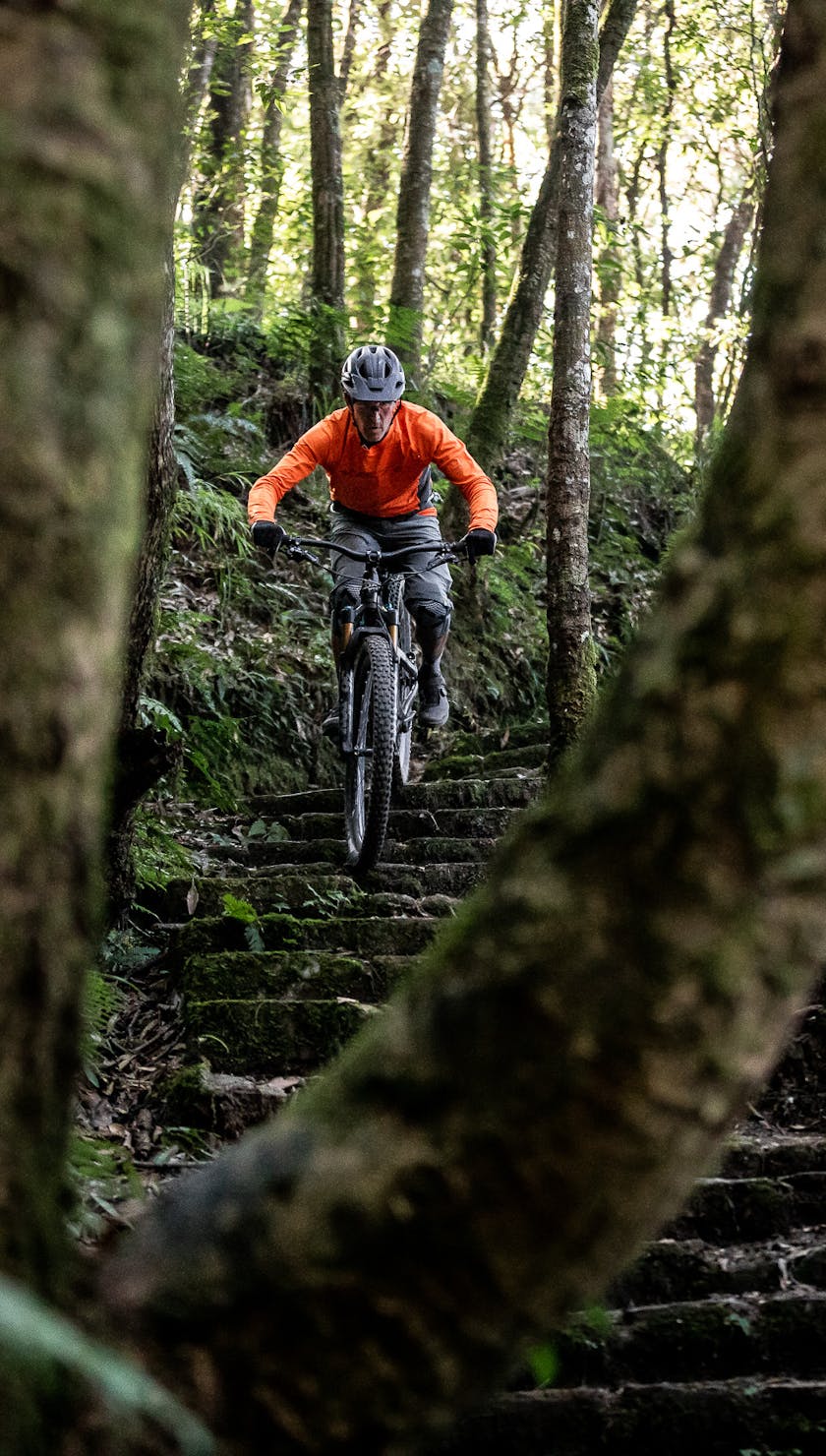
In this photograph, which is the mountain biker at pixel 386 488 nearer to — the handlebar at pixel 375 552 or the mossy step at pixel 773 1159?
the handlebar at pixel 375 552

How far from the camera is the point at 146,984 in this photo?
5.71 metres

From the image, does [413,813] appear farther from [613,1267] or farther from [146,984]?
[613,1267]

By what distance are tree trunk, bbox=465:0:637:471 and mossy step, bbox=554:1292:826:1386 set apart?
8.27 metres

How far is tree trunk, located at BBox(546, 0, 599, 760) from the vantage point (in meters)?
7.36

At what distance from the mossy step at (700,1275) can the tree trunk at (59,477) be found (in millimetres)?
2644

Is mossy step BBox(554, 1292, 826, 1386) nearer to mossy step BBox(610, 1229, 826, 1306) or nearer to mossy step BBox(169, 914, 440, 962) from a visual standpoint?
mossy step BBox(610, 1229, 826, 1306)

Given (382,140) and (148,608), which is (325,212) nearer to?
(148,608)

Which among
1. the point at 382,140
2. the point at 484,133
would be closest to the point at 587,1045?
the point at 484,133

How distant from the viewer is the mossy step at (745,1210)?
13.5 feet

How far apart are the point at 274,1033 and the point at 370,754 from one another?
216 cm

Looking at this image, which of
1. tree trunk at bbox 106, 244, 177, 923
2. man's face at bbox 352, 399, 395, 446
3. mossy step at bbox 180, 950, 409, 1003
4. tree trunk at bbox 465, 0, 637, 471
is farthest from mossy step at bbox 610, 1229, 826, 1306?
tree trunk at bbox 465, 0, 637, 471

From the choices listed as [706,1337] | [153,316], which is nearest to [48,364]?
[153,316]

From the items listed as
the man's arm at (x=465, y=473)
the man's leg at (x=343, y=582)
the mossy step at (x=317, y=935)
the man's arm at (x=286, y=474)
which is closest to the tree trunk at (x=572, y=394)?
the man's arm at (x=465, y=473)

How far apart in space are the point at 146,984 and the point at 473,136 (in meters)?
17.3
